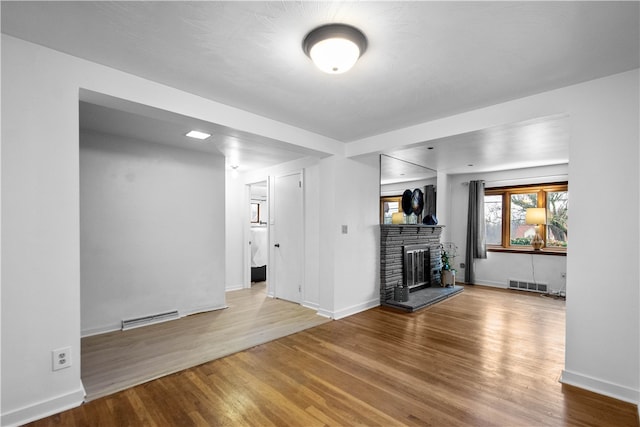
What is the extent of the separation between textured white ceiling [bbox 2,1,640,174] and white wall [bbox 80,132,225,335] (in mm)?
1920

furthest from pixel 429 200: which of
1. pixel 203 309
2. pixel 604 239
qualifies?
pixel 203 309

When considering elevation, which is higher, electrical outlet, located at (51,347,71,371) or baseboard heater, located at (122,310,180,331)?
electrical outlet, located at (51,347,71,371)

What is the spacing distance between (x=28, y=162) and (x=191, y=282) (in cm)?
282

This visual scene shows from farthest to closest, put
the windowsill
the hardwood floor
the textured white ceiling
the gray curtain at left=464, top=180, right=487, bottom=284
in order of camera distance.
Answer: the gray curtain at left=464, top=180, right=487, bottom=284 < the windowsill < the hardwood floor < the textured white ceiling

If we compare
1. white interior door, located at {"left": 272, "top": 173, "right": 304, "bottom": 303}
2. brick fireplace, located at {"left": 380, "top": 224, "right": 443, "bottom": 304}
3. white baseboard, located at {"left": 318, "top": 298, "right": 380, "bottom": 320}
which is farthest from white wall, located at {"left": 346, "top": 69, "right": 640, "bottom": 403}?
white interior door, located at {"left": 272, "top": 173, "right": 304, "bottom": 303}

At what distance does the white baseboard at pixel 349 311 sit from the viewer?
13.3 ft

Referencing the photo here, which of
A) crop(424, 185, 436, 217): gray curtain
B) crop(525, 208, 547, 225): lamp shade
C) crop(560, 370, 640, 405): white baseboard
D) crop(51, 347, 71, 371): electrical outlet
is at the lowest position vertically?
crop(560, 370, 640, 405): white baseboard

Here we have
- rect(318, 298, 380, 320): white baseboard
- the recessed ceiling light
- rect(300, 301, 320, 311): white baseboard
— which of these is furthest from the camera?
rect(300, 301, 320, 311): white baseboard

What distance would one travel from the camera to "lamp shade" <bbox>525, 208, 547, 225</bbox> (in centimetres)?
546

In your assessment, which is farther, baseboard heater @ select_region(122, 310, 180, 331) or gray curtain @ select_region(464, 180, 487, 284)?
gray curtain @ select_region(464, 180, 487, 284)

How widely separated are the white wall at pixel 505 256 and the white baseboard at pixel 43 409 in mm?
6685

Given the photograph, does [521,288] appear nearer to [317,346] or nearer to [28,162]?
[317,346]

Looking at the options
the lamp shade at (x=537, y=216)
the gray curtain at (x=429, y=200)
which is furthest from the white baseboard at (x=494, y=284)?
the gray curtain at (x=429, y=200)

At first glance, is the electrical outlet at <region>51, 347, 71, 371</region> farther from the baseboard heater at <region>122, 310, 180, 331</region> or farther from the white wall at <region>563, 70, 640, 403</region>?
the white wall at <region>563, 70, 640, 403</region>
